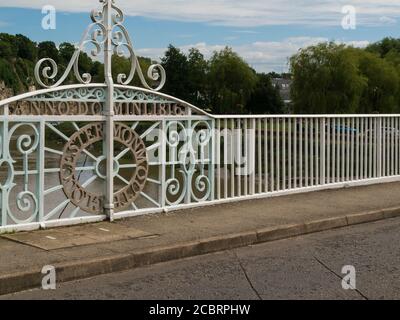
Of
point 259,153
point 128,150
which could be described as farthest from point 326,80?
point 128,150

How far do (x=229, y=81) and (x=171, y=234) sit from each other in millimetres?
63243

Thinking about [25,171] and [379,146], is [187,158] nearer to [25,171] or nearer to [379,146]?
[25,171]

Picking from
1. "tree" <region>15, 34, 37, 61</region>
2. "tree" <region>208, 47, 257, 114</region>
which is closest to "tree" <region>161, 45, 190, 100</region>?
"tree" <region>208, 47, 257, 114</region>

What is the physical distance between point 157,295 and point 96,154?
3.15m

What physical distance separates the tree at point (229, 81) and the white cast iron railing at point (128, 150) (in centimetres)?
5764

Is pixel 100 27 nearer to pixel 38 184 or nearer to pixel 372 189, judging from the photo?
pixel 38 184

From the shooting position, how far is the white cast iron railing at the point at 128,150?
25.5ft

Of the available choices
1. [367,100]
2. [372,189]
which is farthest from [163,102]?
[367,100]

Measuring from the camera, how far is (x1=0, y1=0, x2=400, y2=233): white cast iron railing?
25.5 feet

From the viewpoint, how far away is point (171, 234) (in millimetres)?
7902

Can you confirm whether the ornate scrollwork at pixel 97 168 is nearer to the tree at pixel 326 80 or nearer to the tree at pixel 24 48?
the tree at pixel 326 80
